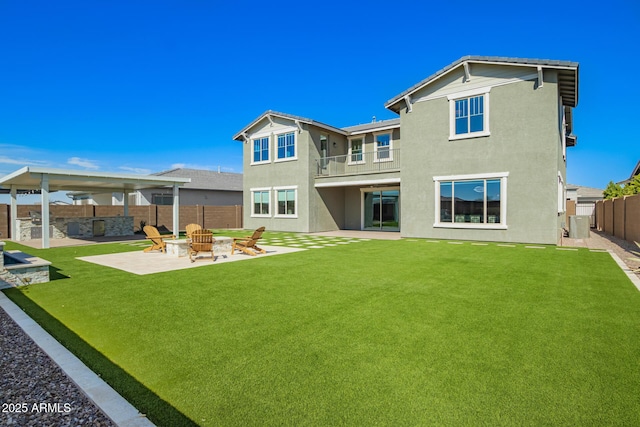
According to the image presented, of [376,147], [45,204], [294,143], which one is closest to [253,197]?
[294,143]

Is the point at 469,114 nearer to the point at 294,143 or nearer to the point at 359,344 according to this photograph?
the point at 294,143

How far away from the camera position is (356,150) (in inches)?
929

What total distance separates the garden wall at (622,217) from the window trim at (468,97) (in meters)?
6.39

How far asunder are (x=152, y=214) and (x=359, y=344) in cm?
2310

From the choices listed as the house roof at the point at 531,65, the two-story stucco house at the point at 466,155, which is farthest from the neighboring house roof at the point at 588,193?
the house roof at the point at 531,65

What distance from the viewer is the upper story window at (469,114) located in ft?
49.1

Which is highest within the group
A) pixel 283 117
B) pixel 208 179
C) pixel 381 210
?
pixel 283 117

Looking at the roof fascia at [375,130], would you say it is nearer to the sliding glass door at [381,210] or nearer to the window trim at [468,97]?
the sliding glass door at [381,210]

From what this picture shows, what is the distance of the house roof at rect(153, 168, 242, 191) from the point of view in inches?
1242

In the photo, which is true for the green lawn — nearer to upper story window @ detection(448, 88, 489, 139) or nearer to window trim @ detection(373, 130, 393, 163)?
upper story window @ detection(448, 88, 489, 139)

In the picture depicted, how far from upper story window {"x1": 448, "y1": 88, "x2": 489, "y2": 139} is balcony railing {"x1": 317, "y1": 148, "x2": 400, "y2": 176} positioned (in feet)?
18.5

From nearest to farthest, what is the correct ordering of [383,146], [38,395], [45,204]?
[38,395]
[45,204]
[383,146]

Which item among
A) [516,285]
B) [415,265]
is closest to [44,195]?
[415,265]

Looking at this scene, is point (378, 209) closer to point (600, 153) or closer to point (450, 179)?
point (450, 179)
